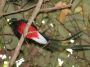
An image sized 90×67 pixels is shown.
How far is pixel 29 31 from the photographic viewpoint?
4207 millimetres

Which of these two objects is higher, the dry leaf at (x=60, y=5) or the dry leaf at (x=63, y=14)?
the dry leaf at (x=60, y=5)

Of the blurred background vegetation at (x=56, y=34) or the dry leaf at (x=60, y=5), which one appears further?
the dry leaf at (x=60, y=5)

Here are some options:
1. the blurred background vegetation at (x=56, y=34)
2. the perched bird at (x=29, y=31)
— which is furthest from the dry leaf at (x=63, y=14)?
the perched bird at (x=29, y=31)

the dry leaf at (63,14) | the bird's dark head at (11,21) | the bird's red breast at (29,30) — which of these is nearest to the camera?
the bird's red breast at (29,30)

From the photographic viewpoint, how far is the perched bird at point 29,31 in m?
4.21

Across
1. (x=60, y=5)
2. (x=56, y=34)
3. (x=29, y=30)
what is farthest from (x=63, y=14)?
(x=29, y=30)

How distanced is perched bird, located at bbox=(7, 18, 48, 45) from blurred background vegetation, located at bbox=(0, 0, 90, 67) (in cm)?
10

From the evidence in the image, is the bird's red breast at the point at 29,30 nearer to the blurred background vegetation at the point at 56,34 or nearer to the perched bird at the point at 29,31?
the perched bird at the point at 29,31

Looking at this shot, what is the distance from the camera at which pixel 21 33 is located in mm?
4250

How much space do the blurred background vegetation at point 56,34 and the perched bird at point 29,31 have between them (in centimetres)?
10

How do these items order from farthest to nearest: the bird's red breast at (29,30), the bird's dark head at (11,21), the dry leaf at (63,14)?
the dry leaf at (63,14) → the bird's dark head at (11,21) → the bird's red breast at (29,30)

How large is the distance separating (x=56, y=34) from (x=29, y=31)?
0.40 meters

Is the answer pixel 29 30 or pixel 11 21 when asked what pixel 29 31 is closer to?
pixel 29 30

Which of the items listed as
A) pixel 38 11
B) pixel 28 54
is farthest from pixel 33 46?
pixel 38 11
